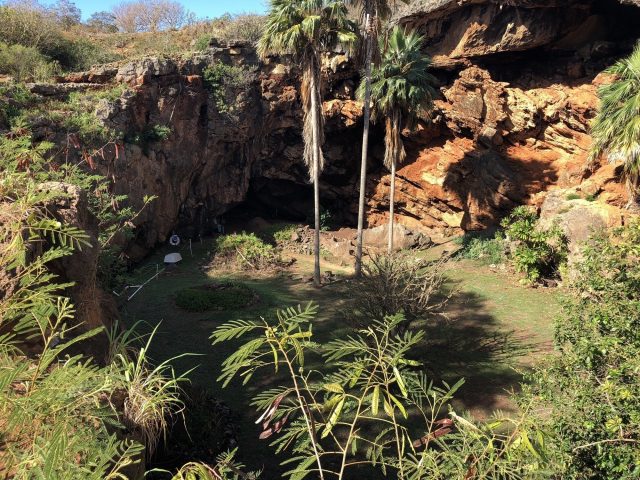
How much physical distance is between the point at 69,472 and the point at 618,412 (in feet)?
14.3

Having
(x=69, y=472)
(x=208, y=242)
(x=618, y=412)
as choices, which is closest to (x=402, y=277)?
(x=618, y=412)

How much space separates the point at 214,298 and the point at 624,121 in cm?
1387

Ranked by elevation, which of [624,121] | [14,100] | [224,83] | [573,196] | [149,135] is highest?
[224,83]

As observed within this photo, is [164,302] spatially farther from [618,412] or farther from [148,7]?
[148,7]

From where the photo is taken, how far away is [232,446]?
6.83 meters

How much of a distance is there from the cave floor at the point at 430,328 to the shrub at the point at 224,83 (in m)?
8.42

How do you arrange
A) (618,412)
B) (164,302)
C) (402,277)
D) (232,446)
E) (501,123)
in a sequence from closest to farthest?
(618,412) → (232,446) → (402,277) → (164,302) → (501,123)

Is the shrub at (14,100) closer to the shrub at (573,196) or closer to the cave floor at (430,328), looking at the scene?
the cave floor at (430,328)

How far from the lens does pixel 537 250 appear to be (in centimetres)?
1555

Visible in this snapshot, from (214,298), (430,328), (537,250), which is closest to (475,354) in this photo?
(430,328)

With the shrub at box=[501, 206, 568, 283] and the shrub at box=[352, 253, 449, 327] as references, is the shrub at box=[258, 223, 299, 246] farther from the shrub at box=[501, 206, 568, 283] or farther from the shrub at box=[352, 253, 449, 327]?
the shrub at box=[352, 253, 449, 327]

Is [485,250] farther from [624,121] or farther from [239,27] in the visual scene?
[239,27]

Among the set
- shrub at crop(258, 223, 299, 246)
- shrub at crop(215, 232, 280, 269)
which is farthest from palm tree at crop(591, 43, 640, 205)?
shrub at crop(258, 223, 299, 246)

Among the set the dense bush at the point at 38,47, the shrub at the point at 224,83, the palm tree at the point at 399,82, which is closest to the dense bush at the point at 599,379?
the palm tree at the point at 399,82
